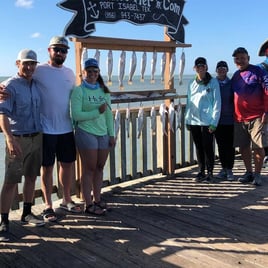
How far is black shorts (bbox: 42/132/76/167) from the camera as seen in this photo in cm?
404

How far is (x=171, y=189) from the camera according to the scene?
17.3ft

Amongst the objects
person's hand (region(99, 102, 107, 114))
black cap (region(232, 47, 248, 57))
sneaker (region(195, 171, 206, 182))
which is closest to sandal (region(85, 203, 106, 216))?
person's hand (region(99, 102, 107, 114))

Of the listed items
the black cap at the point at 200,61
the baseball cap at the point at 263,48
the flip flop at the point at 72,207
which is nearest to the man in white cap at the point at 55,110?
the flip flop at the point at 72,207

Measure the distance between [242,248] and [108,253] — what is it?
3.69 feet

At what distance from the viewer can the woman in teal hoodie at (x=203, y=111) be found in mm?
5253

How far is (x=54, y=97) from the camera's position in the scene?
399 centimetres

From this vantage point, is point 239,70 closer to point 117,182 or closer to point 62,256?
point 117,182

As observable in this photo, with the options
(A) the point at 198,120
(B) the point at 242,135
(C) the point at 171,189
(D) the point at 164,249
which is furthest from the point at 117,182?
(D) the point at 164,249

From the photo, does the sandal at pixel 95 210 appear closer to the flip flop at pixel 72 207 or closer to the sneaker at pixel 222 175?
the flip flop at pixel 72 207

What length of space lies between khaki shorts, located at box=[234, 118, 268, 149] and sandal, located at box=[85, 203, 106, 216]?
Result: 216 cm

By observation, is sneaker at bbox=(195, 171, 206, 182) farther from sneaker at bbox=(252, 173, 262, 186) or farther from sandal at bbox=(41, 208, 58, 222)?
sandal at bbox=(41, 208, 58, 222)

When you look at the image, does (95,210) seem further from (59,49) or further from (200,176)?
(200,176)

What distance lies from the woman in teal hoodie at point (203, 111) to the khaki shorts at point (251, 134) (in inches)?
13.6

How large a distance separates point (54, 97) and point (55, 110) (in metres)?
A: 0.13
